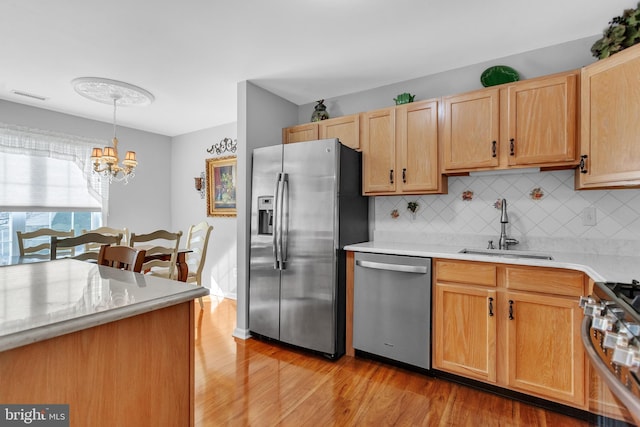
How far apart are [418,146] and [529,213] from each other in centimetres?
97

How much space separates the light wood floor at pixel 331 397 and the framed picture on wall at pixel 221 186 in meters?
2.19

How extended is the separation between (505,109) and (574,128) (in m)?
0.43

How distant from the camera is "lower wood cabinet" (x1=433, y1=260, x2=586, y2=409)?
1.80m

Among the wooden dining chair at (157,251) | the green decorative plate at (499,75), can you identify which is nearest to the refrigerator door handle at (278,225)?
the wooden dining chair at (157,251)

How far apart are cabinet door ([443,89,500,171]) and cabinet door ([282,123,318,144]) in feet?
4.05

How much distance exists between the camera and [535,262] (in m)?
1.86

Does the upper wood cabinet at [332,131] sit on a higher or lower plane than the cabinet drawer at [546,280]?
higher

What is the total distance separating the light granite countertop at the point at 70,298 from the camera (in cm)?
75

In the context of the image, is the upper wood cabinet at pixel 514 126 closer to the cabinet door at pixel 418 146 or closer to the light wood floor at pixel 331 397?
the cabinet door at pixel 418 146

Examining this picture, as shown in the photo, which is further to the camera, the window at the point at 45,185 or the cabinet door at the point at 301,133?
the window at the point at 45,185

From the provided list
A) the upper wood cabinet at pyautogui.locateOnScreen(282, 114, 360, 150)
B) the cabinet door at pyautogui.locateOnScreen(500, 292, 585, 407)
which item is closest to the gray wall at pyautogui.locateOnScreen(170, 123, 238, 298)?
the upper wood cabinet at pyautogui.locateOnScreen(282, 114, 360, 150)

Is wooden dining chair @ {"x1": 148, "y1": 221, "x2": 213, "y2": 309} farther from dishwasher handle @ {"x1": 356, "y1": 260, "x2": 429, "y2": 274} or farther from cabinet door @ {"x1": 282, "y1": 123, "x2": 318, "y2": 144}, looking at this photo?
dishwasher handle @ {"x1": 356, "y1": 260, "x2": 429, "y2": 274}

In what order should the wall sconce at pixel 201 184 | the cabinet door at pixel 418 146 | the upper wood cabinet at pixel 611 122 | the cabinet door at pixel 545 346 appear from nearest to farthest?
the upper wood cabinet at pixel 611 122, the cabinet door at pixel 545 346, the cabinet door at pixel 418 146, the wall sconce at pixel 201 184

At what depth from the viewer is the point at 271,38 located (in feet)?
7.52
